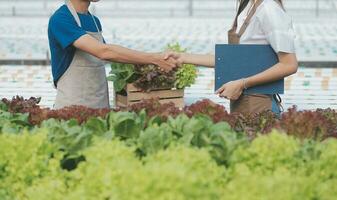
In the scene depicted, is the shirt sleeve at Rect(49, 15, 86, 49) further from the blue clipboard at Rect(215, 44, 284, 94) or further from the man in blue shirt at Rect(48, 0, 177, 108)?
the blue clipboard at Rect(215, 44, 284, 94)

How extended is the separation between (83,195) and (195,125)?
2.55 ft

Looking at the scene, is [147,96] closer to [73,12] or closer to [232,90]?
[73,12]

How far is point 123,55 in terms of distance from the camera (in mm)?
5434

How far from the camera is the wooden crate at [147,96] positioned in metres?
8.04

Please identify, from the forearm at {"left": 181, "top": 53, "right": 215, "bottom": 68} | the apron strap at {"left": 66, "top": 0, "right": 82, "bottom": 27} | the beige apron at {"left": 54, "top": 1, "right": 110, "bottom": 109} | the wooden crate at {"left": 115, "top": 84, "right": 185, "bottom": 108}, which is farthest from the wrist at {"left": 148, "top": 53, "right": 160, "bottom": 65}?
the wooden crate at {"left": 115, "top": 84, "right": 185, "bottom": 108}

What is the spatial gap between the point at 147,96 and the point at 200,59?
2.42 m

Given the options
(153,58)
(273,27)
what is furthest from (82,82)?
(273,27)

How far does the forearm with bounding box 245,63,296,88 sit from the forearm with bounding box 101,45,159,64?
788mm

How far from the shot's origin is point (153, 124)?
3.95m

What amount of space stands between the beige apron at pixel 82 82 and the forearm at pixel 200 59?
613mm

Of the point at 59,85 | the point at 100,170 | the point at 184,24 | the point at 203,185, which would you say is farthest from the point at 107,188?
the point at 184,24

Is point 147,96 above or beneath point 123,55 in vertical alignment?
beneath

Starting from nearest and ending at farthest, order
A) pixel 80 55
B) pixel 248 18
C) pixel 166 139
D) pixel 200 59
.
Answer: pixel 166 139 < pixel 248 18 < pixel 80 55 < pixel 200 59

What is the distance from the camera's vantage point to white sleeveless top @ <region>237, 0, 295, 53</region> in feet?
15.9
